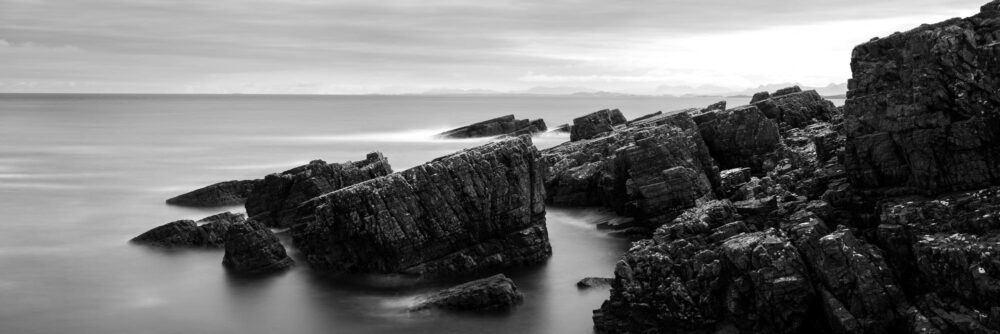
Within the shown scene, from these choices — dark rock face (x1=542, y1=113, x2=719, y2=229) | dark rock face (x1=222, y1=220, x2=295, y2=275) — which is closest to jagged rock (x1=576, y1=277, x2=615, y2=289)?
dark rock face (x1=542, y1=113, x2=719, y2=229)

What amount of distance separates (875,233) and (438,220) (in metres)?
20.4

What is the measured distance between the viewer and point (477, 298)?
35.2 meters

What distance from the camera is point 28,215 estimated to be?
61500mm

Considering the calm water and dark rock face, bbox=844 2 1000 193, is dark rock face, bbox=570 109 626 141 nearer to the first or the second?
the calm water

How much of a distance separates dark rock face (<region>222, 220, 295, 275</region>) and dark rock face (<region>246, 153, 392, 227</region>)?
20.6 feet

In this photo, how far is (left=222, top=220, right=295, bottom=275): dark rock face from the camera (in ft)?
145

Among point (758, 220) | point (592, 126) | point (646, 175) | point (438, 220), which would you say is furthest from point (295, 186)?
point (758, 220)

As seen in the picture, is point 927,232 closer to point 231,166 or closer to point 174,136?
point 231,166

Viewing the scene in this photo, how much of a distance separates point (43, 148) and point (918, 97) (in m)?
116

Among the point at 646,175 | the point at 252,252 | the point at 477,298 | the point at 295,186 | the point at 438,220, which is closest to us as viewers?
the point at 477,298

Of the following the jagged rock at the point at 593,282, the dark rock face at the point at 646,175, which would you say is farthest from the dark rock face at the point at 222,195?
the jagged rock at the point at 593,282

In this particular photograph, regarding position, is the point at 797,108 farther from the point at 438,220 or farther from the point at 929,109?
the point at 438,220

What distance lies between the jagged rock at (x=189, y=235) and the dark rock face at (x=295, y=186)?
232 cm

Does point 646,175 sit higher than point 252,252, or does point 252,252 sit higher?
point 646,175
